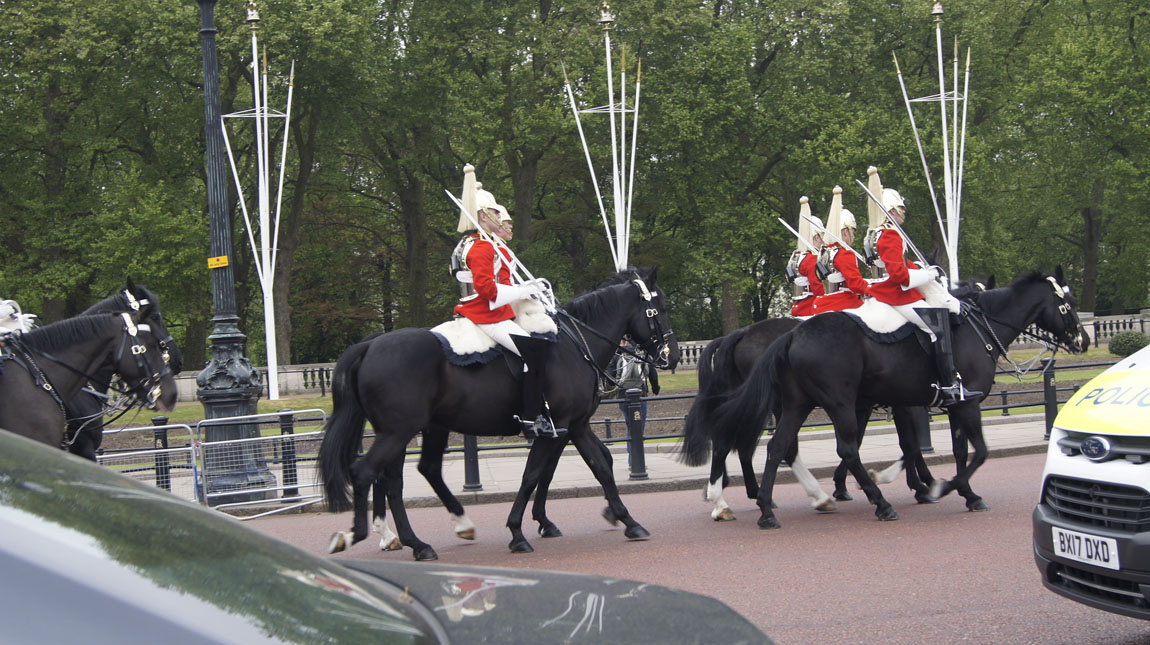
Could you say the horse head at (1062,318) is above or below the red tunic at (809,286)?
below

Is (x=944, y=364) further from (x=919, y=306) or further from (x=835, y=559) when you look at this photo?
(x=835, y=559)

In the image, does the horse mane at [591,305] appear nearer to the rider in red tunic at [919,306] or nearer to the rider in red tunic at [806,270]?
the rider in red tunic at [919,306]

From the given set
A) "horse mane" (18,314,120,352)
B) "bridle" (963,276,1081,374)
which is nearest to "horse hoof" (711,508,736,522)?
"bridle" (963,276,1081,374)

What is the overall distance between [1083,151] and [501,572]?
45218 mm

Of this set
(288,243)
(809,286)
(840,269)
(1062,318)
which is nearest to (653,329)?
(840,269)

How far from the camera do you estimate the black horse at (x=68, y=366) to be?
941cm

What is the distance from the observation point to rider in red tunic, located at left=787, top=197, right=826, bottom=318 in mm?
13883

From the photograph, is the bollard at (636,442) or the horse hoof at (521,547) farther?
the bollard at (636,442)

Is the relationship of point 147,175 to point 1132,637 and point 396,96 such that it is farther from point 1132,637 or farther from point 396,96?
point 1132,637

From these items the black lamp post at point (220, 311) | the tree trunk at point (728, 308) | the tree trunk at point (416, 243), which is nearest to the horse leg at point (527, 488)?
the black lamp post at point (220, 311)

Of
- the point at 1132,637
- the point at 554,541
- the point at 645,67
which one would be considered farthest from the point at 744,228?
the point at 1132,637

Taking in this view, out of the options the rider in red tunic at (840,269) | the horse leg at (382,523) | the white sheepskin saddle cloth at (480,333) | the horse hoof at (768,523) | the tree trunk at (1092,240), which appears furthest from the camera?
the tree trunk at (1092,240)

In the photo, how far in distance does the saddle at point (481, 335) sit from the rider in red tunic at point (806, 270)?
15.7 ft

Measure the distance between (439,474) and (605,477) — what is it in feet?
5.46
